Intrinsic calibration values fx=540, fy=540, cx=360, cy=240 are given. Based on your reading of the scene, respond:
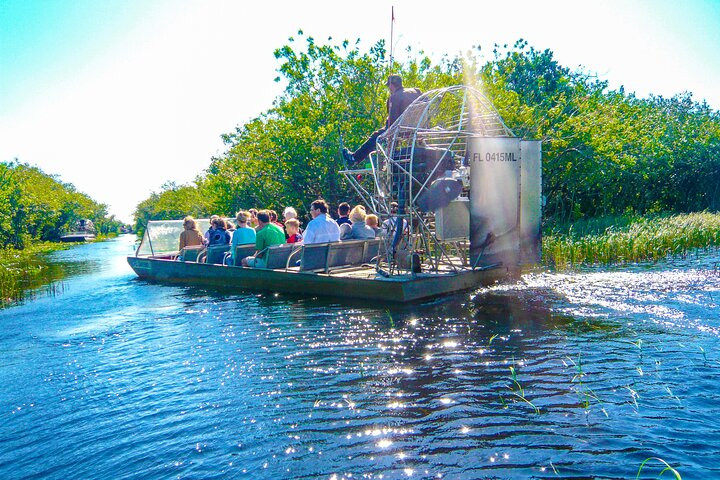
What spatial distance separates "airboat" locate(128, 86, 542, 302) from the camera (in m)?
10.3

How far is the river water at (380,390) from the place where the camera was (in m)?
4.46

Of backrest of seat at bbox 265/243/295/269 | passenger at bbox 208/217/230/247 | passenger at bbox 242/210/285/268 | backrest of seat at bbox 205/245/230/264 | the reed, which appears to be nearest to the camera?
backrest of seat at bbox 265/243/295/269

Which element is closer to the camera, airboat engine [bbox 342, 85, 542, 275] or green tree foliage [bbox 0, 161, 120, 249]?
airboat engine [bbox 342, 85, 542, 275]

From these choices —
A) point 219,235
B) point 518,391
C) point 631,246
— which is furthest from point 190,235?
point 631,246

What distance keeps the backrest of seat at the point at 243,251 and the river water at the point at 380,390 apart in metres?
3.10

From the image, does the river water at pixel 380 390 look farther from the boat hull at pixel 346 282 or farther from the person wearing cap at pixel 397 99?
the person wearing cap at pixel 397 99

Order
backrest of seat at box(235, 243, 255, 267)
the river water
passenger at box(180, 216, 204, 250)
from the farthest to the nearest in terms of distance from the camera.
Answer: passenger at box(180, 216, 204, 250)
backrest of seat at box(235, 243, 255, 267)
the river water

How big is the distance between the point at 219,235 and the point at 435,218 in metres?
6.63

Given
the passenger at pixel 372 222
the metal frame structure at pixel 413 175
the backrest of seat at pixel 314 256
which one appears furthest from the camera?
the passenger at pixel 372 222

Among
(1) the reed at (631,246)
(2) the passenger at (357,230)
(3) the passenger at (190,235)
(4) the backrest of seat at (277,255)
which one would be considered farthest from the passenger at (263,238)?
(1) the reed at (631,246)

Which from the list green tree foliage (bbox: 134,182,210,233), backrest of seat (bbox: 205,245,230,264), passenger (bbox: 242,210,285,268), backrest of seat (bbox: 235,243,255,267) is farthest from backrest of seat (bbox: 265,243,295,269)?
green tree foliage (bbox: 134,182,210,233)

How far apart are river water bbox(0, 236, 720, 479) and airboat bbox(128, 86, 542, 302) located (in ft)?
2.01

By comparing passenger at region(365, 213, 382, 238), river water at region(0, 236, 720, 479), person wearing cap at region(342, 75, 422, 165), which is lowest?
river water at region(0, 236, 720, 479)

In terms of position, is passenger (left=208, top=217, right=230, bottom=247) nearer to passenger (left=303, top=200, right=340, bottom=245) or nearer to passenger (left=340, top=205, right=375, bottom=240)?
passenger (left=303, top=200, right=340, bottom=245)
